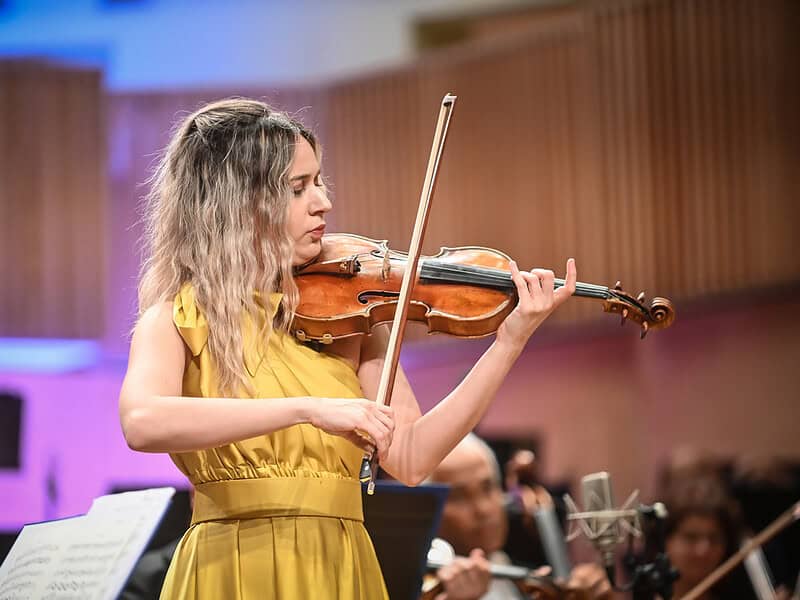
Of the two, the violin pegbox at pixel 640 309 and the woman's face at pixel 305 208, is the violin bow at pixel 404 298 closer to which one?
the woman's face at pixel 305 208

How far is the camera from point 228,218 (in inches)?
68.6

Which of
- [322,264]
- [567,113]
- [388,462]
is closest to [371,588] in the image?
[388,462]

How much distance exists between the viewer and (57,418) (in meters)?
5.41

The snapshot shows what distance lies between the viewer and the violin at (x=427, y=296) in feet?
5.61

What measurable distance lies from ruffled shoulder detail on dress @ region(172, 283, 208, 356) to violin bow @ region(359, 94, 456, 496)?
0.94ft

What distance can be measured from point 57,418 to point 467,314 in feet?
13.7

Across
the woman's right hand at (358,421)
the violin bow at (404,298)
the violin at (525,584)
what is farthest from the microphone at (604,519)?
the woman's right hand at (358,421)

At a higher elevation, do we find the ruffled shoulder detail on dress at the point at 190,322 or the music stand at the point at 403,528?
the ruffled shoulder detail on dress at the point at 190,322

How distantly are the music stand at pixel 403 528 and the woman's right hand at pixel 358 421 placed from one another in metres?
0.66

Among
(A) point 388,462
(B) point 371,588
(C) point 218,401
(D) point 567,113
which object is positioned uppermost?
(D) point 567,113

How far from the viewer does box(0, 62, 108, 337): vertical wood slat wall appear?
225 inches

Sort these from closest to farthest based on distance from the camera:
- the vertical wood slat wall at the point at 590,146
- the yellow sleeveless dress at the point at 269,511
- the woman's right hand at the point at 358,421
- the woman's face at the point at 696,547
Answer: the woman's right hand at the point at 358,421, the yellow sleeveless dress at the point at 269,511, the woman's face at the point at 696,547, the vertical wood slat wall at the point at 590,146

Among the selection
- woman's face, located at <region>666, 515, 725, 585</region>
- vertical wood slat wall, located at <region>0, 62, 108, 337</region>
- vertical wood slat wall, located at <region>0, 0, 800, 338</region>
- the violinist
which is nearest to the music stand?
the violinist

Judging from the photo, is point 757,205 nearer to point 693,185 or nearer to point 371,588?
point 693,185
